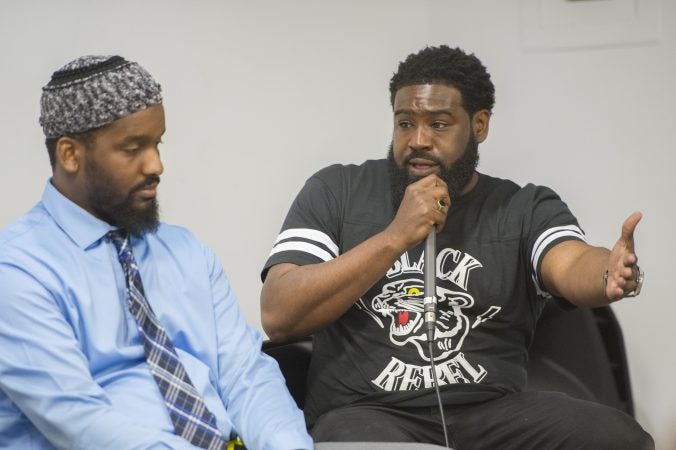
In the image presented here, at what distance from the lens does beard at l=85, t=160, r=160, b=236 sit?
2059 mm

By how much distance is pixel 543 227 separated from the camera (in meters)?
2.62

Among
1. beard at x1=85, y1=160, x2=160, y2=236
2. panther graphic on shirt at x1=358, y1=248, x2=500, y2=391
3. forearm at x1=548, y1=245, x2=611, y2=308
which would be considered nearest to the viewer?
beard at x1=85, y1=160, x2=160, y2=236

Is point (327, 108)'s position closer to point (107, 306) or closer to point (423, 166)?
point (423, 166)

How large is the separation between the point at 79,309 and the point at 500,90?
1.94 metres

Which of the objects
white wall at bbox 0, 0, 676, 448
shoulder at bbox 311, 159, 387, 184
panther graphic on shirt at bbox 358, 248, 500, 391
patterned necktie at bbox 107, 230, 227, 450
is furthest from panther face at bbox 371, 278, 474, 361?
white wall at bbox 0, 0, 676, 448

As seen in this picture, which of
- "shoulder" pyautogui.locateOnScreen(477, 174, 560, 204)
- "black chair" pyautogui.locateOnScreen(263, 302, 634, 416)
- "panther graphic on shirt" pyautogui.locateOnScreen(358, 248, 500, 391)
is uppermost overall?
"shoulder" pyautogui.locateOnScreen(477, 174, 560, 204)

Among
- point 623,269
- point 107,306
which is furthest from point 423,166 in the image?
point 107,306

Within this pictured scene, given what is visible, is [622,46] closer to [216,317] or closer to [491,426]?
[491,426]

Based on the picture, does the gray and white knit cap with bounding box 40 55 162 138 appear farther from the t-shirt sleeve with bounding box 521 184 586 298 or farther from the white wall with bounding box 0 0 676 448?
the white wall with bounding box 0 0 676 448

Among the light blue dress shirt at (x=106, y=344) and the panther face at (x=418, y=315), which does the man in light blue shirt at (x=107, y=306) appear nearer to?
the light blue dress shirt at (x=106, y=344)

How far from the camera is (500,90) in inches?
136

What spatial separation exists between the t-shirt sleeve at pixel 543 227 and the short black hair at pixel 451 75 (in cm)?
30

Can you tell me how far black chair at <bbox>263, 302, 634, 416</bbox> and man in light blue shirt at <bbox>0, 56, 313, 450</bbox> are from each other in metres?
1.06

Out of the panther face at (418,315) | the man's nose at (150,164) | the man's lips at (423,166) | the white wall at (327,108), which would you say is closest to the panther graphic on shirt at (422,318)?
the panther face at (418,315)
